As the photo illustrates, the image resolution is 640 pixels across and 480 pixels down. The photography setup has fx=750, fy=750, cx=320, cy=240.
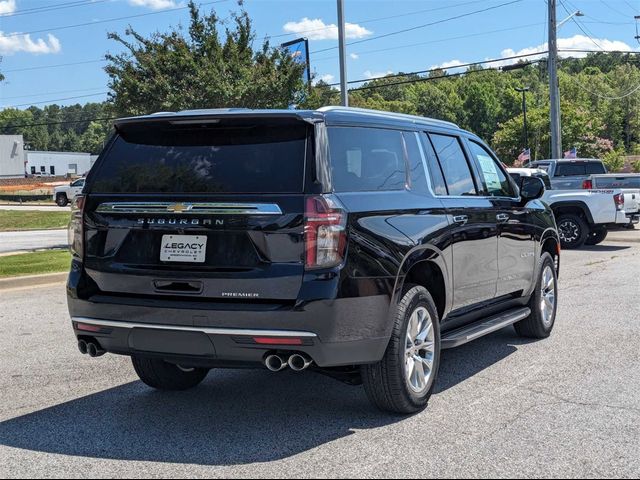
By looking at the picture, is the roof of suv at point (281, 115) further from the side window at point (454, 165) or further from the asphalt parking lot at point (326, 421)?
the asphalt parking lot at point (326, 421)

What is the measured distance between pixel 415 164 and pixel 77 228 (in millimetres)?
2399

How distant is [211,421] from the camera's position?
16.1ft

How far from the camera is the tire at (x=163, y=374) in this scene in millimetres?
5535

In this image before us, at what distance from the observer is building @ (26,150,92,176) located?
11262 centimetres

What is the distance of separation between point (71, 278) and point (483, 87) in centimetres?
12821

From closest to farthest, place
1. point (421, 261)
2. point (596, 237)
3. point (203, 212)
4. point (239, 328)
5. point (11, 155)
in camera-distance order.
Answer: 1. point (239, 328)
2. point (203, 212)
3. point (421, 261)
4. point (596, 237)
5. point (11, 155)

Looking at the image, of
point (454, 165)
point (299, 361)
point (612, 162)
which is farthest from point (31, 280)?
point (612, 162)

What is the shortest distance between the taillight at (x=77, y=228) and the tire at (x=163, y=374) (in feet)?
3.24

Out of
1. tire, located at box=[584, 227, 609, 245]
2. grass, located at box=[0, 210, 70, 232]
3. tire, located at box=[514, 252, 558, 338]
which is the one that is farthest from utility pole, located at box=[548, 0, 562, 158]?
tire, located at box=[514, 252, 558, 338]

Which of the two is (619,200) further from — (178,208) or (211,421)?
(178,208)

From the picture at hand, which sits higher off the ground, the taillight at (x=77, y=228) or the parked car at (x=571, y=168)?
the parked car at (x=571, y=168)

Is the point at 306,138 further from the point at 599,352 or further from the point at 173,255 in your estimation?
the point at 599,352

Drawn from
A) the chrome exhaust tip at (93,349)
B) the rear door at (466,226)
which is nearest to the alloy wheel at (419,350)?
the rear door at (466,226)

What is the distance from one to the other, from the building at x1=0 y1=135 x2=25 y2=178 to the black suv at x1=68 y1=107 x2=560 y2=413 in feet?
278
